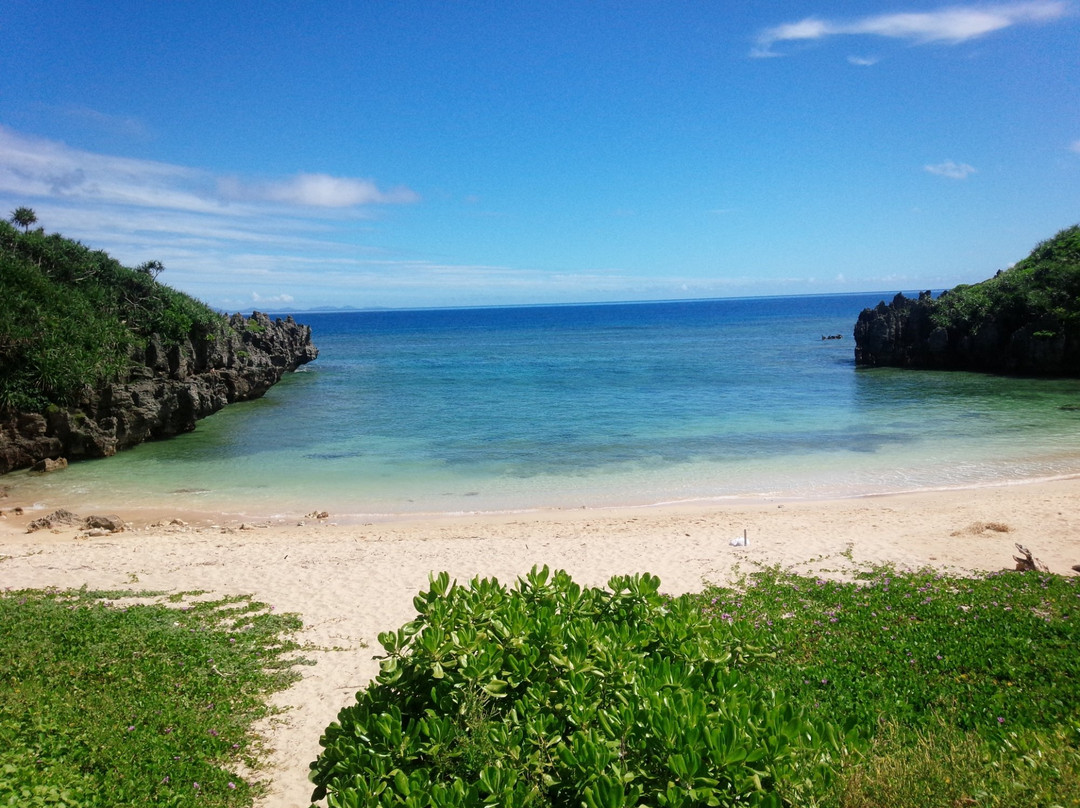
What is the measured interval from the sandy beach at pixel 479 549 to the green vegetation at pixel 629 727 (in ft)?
15.1

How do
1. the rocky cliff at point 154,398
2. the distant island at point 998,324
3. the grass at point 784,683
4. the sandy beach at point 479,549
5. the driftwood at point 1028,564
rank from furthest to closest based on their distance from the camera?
the distant island at point 998,324 < the rocky cliff at point 154,398 < the sandy beach at point 479,549 < the driftwood at point 1028,564 < the grass at point 784,683

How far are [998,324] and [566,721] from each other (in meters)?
51.1

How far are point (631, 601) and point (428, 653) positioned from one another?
1675 mm

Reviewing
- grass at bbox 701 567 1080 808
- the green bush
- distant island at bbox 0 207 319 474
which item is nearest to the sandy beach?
grass at bbox 701 567 1080 808

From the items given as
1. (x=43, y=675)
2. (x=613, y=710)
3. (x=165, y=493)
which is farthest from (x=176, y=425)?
(x=613, y=710)

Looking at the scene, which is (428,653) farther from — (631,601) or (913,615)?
(913,615)

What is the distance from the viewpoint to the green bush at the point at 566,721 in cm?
321

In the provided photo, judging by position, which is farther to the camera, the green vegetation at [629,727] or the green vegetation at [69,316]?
the green vegetation at [69,316]

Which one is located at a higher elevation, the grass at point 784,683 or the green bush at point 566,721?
the green bush at point 566,721

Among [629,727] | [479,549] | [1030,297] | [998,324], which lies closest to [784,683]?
[629,727]

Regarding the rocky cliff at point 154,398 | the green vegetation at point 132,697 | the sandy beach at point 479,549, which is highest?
the rocky cliff at point 154,398

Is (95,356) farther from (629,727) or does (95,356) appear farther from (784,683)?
(629,727)

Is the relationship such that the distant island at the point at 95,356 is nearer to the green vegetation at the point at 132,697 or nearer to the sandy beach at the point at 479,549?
the sandy beach at the point at 479,549

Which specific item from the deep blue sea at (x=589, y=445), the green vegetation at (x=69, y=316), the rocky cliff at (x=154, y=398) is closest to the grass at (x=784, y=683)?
the deep blue sea at (x=589, y=445)
